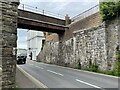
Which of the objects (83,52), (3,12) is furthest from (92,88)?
(83,52)

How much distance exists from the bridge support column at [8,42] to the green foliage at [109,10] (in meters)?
17.7

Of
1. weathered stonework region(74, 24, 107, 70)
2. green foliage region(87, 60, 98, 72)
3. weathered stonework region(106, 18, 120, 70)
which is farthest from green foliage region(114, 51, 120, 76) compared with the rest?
green foliage region(87, 60, 98, 72)

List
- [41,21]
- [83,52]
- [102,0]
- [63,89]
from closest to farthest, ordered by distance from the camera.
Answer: [63,89] < [102,0] < [83,52] < [41,21]

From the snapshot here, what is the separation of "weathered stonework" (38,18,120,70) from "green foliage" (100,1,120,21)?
56 centimetres

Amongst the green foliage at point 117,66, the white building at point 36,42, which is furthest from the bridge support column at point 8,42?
the white building at point 36,42

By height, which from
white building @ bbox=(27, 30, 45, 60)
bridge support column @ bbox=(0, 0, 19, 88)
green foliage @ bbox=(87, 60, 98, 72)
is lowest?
green foliage @ bbox=(87, 60, 98, 72)

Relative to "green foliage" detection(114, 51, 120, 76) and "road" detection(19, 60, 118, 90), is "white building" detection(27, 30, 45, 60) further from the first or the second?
"road" detection(19, 60, 118, 90)

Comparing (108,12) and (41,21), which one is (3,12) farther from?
(41,21)

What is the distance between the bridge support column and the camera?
356 inches

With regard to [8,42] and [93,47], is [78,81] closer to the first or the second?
[8,42]

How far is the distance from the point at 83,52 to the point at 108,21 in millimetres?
6068

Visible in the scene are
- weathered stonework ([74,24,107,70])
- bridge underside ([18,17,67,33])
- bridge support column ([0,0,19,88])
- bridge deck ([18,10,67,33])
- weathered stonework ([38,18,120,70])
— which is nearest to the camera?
bridge support column ([0,0,19,88])

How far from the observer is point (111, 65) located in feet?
83.1

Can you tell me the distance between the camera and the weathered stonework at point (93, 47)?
25.9m
